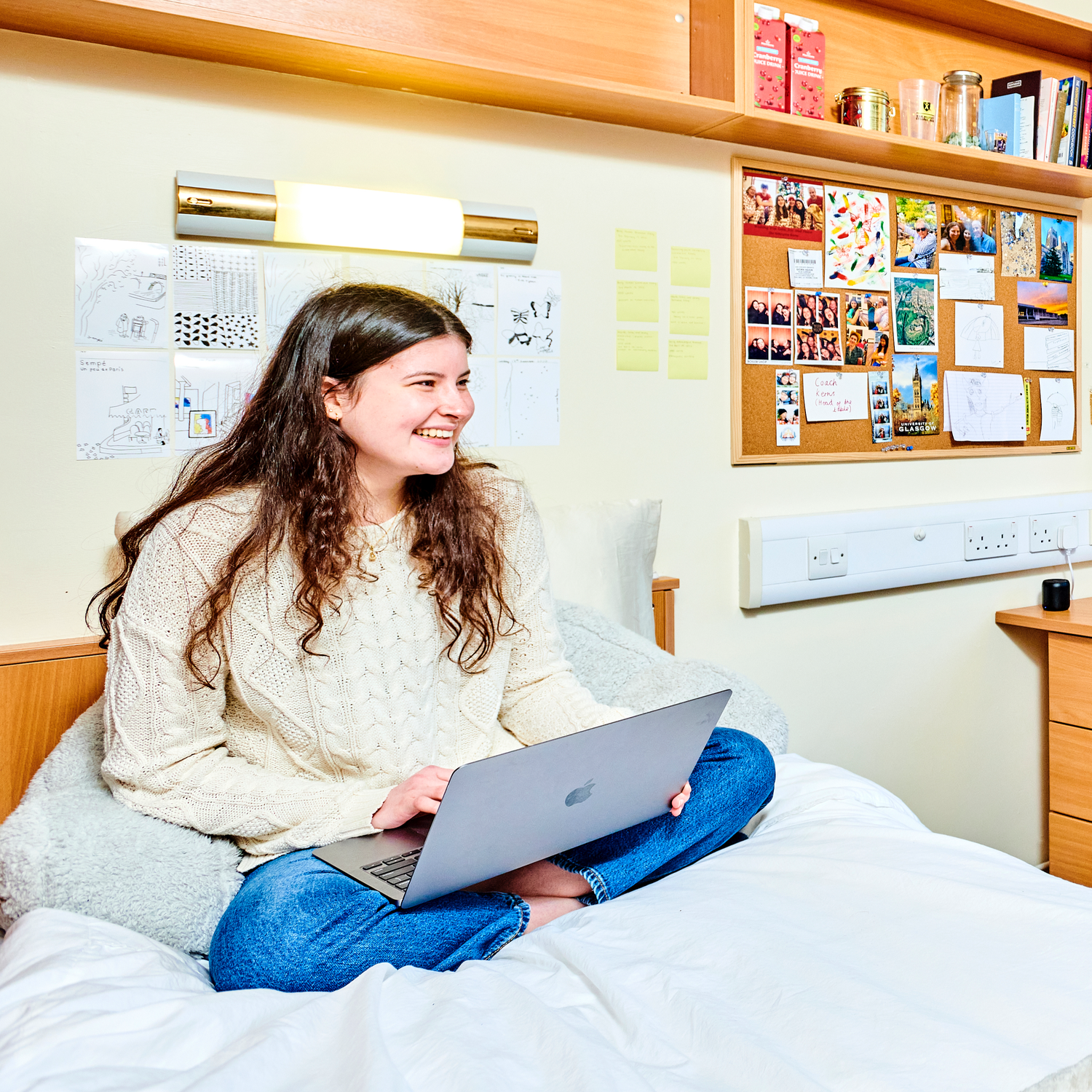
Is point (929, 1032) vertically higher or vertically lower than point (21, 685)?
lower

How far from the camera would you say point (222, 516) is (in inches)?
43.9

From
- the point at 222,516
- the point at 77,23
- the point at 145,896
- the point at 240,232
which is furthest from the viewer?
the point at 240,232

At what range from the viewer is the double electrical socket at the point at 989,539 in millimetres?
2121

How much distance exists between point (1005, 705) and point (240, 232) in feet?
6.32

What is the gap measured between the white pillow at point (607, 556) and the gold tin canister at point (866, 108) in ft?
2.79

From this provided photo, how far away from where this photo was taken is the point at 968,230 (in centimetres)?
212

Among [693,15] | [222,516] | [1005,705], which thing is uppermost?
[693,15]

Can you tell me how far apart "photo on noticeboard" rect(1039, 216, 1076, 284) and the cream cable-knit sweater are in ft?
5.48

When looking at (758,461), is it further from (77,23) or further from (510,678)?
(77,23)

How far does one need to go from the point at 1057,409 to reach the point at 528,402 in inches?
54.9

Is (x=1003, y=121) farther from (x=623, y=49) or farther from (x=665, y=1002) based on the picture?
(x=665, y=1002)

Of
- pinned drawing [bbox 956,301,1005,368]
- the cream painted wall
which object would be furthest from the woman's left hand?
pinned drawing [bbox 956,301,1005,368]

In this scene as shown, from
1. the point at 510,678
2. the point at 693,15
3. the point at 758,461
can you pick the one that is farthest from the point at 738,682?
the point at 693,15

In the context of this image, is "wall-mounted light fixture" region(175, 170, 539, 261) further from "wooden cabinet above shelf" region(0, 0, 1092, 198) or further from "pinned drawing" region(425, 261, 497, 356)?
"wooden cabinet above shelf" region(0, 0, 1092, 198)
